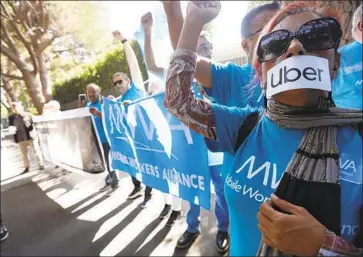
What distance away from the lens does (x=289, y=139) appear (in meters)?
0.89

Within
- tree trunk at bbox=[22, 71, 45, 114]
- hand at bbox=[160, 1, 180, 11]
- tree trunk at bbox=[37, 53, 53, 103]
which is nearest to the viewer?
hand at bbox=[160, 1, 180, 11]

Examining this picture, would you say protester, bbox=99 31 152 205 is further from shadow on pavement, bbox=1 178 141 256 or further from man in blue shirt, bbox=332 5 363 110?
man in blue shirt, bbox=332 5 363 110

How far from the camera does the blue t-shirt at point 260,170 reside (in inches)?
30.7

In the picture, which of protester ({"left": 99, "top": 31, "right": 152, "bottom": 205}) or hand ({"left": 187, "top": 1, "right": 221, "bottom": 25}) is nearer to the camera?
hand ({"left": 187, "top": 1, "right": 221, "bottom": 25})

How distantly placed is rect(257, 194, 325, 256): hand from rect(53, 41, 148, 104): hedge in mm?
12176

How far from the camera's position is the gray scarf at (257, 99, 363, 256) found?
2.49ft

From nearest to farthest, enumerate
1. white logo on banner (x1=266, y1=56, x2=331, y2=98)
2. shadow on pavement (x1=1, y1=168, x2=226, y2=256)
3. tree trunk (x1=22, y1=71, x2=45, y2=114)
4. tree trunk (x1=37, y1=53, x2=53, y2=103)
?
1. white logo on banner (x1=266, y1=56, x2=331, y2=98)
2. shadow on pavement (x1=1, y1=168, x2=226, y2=256)
3. tree trunk (x1=22, y1=71, x2=45, y2=114)
4. tree trunk (x1=37, y1=53, x2=53, y2=103)

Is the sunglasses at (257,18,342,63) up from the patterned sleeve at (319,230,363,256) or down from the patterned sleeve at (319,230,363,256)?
up

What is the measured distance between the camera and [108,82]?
1511 cm

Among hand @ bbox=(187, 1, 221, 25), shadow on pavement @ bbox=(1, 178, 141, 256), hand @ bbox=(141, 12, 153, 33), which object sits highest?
hand @ bbox=(141, 12, 153, 33)

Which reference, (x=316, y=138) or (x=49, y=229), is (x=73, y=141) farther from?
(x=316, y=138)

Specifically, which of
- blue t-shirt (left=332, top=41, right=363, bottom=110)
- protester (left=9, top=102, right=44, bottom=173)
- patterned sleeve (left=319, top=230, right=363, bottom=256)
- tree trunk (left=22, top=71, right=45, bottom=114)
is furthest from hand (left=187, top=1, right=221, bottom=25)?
tree trunk (left=22, top=71, right=45, bottom=114)

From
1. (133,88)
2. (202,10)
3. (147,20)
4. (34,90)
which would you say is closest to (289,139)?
(202,10)

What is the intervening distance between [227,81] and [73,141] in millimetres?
3950
